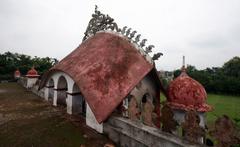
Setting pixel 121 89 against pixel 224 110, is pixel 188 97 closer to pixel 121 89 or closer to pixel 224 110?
pixel 121 89

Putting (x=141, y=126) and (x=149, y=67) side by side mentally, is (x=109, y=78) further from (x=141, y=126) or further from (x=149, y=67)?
(x=141, y=126)

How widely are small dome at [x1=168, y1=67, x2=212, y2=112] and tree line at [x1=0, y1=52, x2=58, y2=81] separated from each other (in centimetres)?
3049

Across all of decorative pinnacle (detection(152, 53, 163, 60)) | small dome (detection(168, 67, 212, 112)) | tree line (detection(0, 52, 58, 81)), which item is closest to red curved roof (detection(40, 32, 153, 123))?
decorative pinnacle (detection(152, 53, 163, 60))

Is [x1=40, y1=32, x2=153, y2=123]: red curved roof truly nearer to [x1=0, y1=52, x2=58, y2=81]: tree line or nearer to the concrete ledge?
the concrete ledge

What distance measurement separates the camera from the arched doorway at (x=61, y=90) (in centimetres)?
1058

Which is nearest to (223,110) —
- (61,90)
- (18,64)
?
(61,90)

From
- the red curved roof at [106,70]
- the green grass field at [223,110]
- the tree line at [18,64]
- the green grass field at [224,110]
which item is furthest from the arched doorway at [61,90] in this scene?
the tree line at [18,64]

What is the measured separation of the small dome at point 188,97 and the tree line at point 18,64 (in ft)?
100

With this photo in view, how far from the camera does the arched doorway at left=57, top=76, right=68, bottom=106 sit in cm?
1058

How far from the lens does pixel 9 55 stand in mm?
39938

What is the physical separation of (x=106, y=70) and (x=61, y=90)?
175 inches

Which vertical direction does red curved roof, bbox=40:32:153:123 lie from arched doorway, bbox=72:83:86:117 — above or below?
above

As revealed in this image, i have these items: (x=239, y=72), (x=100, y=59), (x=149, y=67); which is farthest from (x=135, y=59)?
(x=239, y=72)

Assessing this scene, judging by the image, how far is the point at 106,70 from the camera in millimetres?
7535
